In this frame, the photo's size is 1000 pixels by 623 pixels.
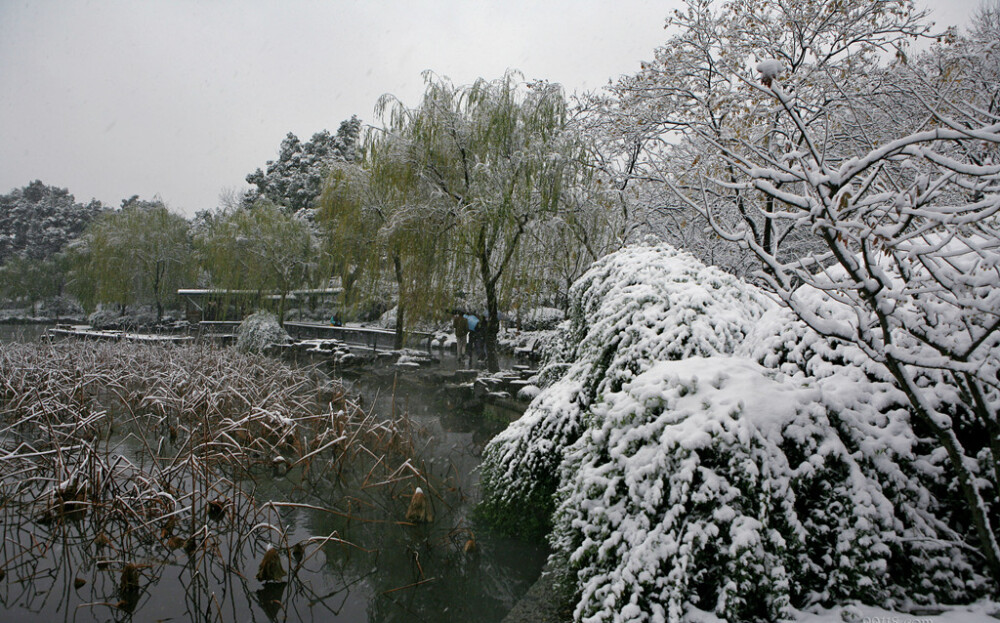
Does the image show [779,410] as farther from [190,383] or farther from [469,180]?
[469,180]

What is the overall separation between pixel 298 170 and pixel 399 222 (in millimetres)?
24316

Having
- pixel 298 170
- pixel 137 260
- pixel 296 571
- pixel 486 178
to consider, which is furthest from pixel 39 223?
pixel 296 571

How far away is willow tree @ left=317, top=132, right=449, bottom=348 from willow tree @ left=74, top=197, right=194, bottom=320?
15.1 m

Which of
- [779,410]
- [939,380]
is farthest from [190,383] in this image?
[939,380]

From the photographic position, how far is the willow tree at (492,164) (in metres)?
9.41

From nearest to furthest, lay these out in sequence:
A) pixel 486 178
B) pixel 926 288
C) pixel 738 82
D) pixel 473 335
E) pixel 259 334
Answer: pixel 926 288 → pixel 738 82 → pixel 486 178 → pixel 259 334 → pixel 473 335

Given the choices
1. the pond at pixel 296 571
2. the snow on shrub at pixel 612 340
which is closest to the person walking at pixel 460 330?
the pond at pixel 296 571

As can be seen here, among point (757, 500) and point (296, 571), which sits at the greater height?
point (757, 500)

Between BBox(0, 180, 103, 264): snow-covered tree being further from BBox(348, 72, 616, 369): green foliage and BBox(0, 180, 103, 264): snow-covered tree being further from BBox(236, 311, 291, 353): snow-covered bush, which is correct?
BBox(348, 72, 616, 369): green foliage

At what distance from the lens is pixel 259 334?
43.2 ft

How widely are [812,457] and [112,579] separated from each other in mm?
4123

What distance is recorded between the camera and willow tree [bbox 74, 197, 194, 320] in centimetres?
2222

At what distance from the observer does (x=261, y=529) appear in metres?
4.04

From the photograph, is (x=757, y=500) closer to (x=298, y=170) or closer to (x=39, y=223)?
(x=298, y=170)
